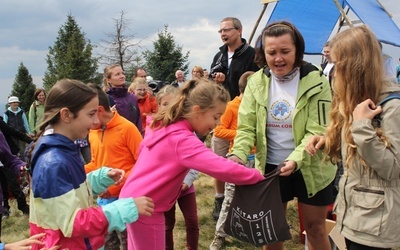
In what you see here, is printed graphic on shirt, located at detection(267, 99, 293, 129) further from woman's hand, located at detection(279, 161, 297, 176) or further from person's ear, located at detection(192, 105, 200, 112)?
person's ear, located at detection(192, 105, 200, 112)

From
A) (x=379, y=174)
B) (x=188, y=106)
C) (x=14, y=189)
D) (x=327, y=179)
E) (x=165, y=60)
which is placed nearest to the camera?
→ (x=379, y=174)

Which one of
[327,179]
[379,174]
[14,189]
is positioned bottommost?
[14,189]

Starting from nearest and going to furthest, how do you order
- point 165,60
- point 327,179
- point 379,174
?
point 379,174 < point 327,179 < point 165,60

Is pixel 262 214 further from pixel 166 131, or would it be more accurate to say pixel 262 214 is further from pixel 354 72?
pixel 354 72

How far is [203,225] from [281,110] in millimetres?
2682

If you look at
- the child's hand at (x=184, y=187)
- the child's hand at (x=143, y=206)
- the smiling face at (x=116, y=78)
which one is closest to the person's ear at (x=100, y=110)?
the child's hand at (x=184, y=187)

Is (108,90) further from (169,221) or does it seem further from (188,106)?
(188,106)

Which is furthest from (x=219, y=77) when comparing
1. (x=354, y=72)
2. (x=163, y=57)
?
(x=163, y=57)

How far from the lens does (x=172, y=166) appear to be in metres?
2.42

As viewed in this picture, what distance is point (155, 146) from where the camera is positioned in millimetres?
2459

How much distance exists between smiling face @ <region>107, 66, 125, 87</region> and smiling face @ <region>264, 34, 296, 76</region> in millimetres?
3251

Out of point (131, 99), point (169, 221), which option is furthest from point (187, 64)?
point (169, 221)

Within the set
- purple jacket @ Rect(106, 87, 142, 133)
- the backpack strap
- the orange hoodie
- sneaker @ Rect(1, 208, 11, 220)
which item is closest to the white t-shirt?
the backpack strap

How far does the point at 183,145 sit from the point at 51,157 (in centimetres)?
74
